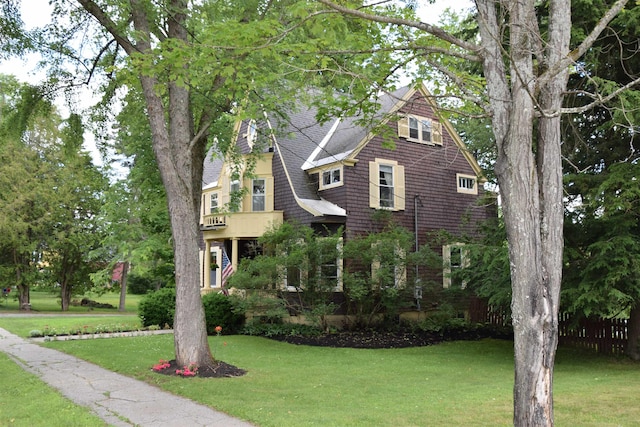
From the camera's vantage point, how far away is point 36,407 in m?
7.29

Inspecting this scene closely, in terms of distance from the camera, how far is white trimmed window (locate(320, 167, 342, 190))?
18750 mm

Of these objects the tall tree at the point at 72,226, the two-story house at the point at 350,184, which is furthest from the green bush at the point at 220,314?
the tall tree at the point at 72,226

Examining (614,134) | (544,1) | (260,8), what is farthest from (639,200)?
(260,8)

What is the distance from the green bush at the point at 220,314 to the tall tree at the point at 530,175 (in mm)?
13221

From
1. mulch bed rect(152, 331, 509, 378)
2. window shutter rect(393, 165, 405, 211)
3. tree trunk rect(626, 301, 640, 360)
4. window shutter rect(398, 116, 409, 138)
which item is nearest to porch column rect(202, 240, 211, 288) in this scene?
mulch bed rect(152, 331, 509, 378)

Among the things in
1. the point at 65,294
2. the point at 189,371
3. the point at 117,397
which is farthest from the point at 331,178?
the point at 65,294

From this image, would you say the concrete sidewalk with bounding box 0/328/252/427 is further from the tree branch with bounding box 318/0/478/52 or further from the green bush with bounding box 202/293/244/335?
the green bush with bounding box 202/293/244/335

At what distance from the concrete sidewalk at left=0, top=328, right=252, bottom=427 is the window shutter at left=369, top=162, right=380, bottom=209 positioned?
10643 mm

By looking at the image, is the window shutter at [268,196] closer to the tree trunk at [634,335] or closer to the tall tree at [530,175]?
the tree trunk at [634,335]

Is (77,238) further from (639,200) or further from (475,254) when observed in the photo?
(639,200)

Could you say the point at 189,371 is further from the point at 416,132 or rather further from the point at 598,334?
the point at 416,132

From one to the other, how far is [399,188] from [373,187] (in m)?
1.20

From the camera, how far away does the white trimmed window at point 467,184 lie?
21625mm

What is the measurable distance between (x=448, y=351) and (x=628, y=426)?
7942 mm
